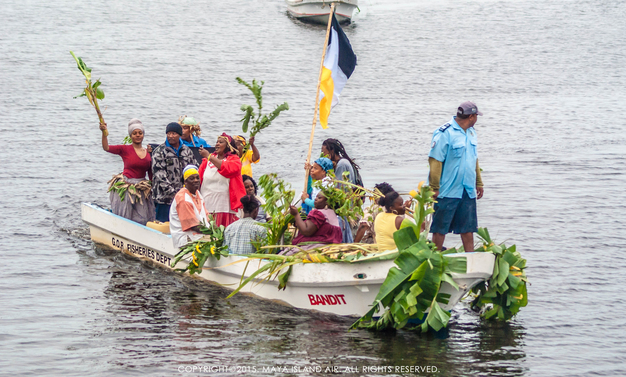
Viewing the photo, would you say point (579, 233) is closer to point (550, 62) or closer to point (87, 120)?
point (87, 120)

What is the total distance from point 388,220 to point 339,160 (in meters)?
2.01

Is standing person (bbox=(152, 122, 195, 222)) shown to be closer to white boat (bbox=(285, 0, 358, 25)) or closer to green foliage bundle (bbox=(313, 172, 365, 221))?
green foliage bundle (bbox=(313, 172, 365, 221))

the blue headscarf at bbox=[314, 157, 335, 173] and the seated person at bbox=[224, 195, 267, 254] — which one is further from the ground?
the blue headscarf at bbox=[314, 157, 335, 173]

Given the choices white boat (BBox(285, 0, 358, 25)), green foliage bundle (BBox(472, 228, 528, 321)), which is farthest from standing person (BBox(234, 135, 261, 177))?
white boat (BBox(285, 0, 358, 25))

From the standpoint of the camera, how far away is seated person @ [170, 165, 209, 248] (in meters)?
10.3

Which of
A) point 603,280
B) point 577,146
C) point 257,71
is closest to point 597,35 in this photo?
point 257,71

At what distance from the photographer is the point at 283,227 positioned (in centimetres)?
962

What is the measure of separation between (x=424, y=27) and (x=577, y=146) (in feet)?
84.2

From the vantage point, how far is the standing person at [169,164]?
37.0 feet

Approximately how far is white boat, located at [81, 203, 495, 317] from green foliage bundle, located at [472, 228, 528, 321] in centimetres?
14

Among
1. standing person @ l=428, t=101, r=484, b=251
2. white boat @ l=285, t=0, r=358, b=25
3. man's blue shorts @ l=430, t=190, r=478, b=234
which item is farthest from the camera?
white boat @ l=285, t=0, r=358, b=25

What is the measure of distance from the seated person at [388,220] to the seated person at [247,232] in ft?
5.59

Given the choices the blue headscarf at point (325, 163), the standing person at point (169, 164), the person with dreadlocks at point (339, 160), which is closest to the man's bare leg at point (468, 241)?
the person with dreadlocks at point (339, 160)

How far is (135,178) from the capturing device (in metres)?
11.9
